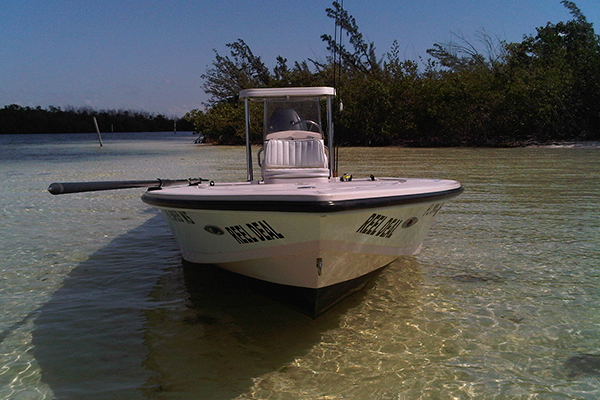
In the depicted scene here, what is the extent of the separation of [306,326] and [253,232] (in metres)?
0.92

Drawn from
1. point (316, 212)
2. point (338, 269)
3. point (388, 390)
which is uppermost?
point (316, 212)

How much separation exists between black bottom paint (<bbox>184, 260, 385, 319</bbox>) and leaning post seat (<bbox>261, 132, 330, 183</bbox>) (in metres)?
1.88

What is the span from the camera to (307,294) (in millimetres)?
3719

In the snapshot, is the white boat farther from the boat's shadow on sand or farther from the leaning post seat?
the leaning post seat

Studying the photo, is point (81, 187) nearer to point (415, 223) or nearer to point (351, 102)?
point (415, 223)

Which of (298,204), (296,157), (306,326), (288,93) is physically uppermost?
(288,93)

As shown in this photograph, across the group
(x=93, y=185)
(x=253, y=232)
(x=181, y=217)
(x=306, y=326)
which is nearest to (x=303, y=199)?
(x=253, y=232)

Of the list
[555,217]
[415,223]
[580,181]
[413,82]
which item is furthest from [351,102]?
[415,223]

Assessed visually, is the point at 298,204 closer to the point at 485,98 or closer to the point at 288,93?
the point at 288,93

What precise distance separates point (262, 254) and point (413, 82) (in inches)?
1162

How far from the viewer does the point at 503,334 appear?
12.0 feet

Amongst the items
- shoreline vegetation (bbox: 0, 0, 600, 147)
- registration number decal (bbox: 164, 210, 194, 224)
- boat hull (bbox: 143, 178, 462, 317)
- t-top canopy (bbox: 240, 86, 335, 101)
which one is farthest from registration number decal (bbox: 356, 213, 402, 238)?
shoreline vegetation (bbox: 0, 0, 600, 147)

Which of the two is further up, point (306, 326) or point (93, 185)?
point (93, 185)

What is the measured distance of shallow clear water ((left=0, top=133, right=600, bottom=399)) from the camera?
3.04m
